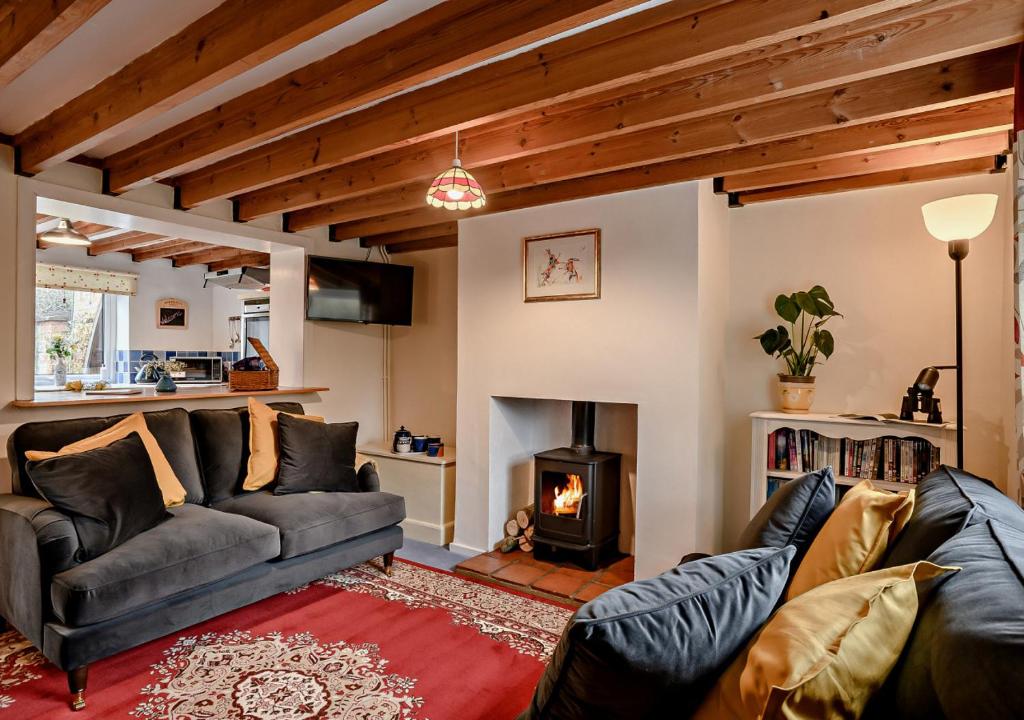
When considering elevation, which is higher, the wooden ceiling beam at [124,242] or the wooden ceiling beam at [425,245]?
the wooden ceiling beam at [124,242]

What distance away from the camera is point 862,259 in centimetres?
340

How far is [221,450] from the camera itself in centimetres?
352

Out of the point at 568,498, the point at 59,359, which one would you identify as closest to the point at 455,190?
the point at 568,498

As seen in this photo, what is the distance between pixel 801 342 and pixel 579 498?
5.57 feet

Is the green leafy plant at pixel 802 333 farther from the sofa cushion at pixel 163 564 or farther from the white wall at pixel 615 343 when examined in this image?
the sofa cushion at pixel 163 564

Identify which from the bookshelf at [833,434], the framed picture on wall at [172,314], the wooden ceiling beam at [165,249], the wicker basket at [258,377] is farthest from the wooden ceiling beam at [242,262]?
the bookshelf at [833,434]

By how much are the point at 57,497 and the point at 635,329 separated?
289cm

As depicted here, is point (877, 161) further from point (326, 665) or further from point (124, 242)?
point (124, 242)

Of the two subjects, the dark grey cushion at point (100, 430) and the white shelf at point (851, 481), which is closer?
the dark grey cushion at point (100, 430)

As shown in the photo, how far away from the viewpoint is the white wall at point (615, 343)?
3.25 meters

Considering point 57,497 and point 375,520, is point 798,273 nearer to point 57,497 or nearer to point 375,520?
point 375,520

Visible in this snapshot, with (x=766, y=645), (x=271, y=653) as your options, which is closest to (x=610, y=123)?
→ (x=766, y=645)

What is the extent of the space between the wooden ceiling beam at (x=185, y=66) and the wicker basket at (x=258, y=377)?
1700 millimetres

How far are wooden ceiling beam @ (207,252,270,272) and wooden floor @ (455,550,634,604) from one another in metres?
4.10
